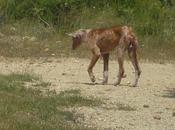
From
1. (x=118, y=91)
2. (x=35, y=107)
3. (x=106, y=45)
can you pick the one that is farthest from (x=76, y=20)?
(x=35, y=107)

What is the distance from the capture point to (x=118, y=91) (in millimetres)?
12938

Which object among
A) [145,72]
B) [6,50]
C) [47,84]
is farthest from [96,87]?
[6,50]

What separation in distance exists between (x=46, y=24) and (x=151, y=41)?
11.3 feet

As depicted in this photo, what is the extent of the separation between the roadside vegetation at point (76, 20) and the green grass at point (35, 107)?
663 cm

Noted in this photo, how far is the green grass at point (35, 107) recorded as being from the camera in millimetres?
9117

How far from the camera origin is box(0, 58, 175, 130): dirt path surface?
10.1 meters

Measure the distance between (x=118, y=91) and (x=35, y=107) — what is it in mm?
2970

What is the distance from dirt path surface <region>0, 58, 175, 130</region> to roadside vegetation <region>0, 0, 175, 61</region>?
2.04 meters

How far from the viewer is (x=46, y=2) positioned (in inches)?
826

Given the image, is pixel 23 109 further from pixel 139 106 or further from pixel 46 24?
pixel 46 24

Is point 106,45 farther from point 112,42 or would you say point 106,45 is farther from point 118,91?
point 118,91

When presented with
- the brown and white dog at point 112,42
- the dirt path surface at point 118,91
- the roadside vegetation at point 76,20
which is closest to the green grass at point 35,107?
the dirt path surface at point 118,91

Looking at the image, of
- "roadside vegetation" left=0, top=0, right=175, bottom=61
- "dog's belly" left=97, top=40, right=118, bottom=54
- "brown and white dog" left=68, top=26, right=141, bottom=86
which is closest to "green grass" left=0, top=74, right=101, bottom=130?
"brown and white dog" left=68, top=26, right=141, bottom=86

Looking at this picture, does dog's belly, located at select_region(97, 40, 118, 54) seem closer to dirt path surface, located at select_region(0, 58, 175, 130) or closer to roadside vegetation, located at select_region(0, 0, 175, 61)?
dirt path surface, located at select_region(0, 58, 175, 130)
